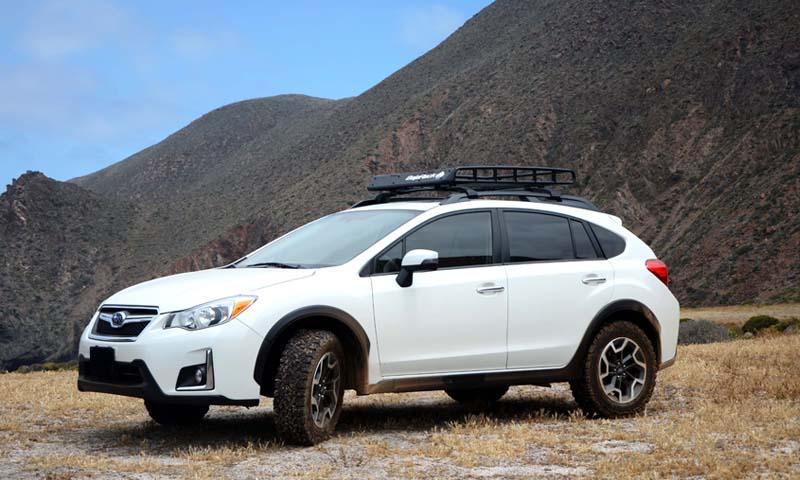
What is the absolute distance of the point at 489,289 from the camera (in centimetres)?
825

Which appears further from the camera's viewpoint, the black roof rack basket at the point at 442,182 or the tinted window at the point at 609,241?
the tinted window at the point at 609,241

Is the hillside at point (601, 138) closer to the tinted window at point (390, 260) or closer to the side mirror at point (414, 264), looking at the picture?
the tinted window at point (390, 260)

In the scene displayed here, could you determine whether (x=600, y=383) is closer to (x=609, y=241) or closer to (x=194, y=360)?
(x=609, y=241)

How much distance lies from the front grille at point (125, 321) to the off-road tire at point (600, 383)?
3.69 metres

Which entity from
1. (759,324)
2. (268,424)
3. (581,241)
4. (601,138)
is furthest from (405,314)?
(601,138)

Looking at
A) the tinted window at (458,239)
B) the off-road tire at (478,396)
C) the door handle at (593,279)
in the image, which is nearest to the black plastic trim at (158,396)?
the tinted window at (458,239)

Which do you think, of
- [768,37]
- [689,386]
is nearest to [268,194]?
[768,37]

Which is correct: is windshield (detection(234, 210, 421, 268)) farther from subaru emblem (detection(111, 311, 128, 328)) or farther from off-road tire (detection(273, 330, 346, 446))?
subaru emblem (detection(111, 311, 128, 328))

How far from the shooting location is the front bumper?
23.0ft

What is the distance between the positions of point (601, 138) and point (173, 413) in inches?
2085

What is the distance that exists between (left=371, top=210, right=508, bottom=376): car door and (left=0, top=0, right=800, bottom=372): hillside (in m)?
35.5

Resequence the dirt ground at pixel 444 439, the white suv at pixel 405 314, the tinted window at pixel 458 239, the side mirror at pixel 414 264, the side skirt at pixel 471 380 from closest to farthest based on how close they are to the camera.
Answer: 1. the dirt ground at pixel 444 439
2. the white suv at pixel 405 314
3. the side mirror at pixel 414 264
4. the side skirt at pixel 471 380
5. the tinted window at pixel 458 239

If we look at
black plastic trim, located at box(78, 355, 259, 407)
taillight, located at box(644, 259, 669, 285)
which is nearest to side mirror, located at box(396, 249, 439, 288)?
black plastic trim, located at box(78, 355, 259, 407)

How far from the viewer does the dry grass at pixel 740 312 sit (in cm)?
3366
